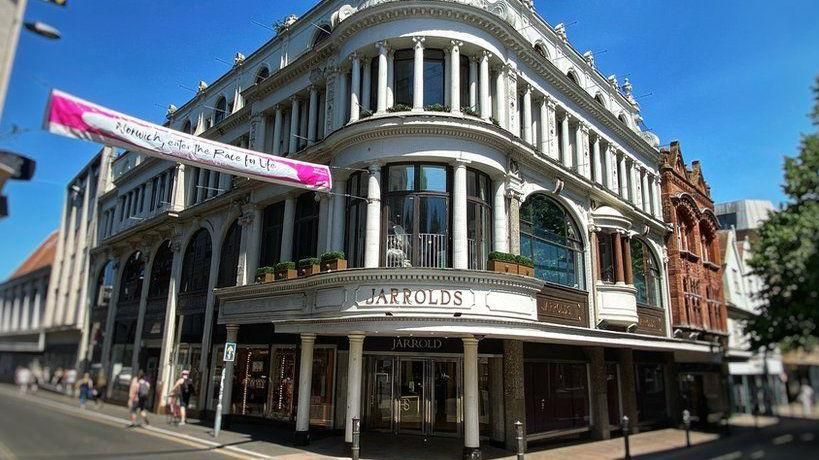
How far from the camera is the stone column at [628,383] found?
2255 centimetres

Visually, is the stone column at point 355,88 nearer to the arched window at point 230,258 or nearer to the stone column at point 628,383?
the arched window at point 230,258

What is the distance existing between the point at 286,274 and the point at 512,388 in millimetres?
8343

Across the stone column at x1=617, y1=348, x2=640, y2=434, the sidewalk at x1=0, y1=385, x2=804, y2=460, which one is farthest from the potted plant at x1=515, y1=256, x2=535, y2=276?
the stone column at x1=617, y1=348, x2=640, y2=434

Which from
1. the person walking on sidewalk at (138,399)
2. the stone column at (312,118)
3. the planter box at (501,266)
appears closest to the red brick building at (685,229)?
the planter box at (501,266)

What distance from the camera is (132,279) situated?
99.5 ft

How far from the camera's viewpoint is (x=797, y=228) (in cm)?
836

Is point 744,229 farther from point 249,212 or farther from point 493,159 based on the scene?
point 249,212

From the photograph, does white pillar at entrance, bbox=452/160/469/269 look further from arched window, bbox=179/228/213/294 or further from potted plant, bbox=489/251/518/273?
arched window, bbox=179/228/213/294

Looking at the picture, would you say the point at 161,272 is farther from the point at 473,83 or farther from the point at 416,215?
the point at 473,83

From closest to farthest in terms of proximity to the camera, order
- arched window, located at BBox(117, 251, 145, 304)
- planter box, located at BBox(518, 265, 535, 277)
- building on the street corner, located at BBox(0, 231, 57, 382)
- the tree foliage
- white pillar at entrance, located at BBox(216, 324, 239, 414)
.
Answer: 1. building on the street corner, located at BBox(0, 231, 57, 382)
2. the tree foliage
3. planter box, located at BBox(518, 265, 535, 277)
4. white pillar at entrance, located at BBox(216, 324, 239, 414)
5. arched window, located at BBox(117, 251, 145, 304)

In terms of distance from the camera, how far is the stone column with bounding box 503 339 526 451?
16.2 m

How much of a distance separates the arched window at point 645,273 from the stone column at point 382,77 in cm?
1426

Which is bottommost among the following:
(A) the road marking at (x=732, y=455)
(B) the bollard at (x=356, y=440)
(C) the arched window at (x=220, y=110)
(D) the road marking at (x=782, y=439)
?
(B) the bollard at (x=356, y=440)

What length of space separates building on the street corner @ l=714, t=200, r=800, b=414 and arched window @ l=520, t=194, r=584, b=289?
21.9ft
